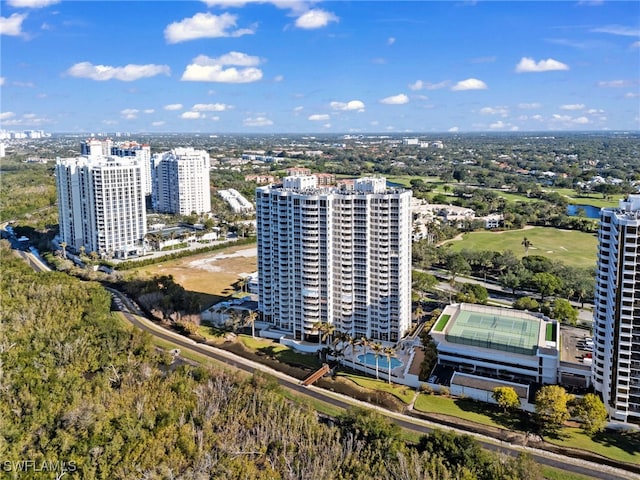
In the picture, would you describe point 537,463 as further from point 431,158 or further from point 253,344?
point 431,158

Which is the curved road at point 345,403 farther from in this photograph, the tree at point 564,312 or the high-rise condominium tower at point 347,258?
the tree at point 564,312

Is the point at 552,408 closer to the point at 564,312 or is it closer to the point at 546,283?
the point at 564,312

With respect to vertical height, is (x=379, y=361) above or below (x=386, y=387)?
above

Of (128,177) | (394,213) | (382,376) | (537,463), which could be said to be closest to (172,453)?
(382,376)

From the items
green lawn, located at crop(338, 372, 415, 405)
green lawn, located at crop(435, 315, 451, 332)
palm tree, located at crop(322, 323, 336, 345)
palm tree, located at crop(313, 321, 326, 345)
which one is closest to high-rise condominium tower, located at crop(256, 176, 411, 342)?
palm tree, located at crop(313, 321, 326, 345)

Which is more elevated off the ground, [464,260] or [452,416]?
[464,260]

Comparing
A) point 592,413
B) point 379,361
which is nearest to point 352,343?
point 379,361

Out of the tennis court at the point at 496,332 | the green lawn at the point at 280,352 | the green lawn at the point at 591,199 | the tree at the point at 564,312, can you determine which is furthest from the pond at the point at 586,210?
the green lawn at the point at 280,352
